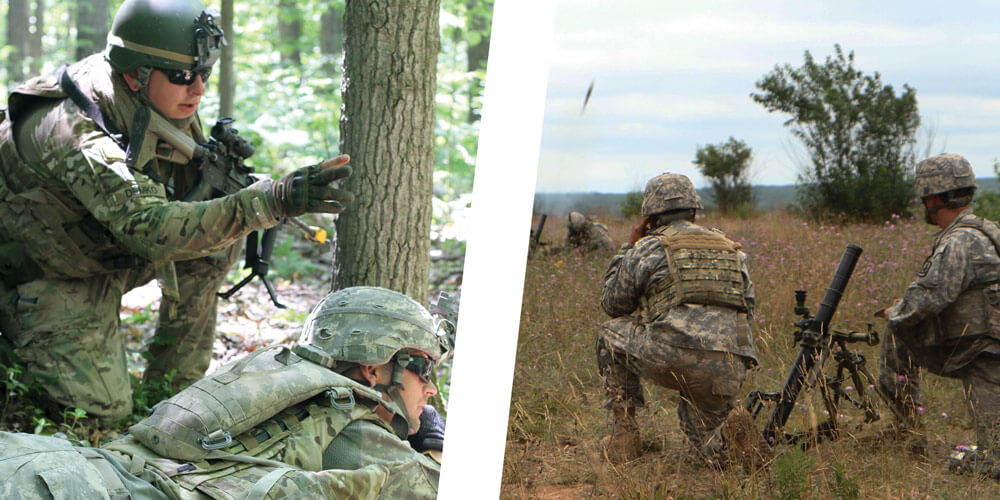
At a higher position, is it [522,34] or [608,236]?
[522,34]

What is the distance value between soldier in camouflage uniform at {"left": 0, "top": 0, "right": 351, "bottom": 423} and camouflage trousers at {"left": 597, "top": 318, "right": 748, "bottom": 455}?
4.62ft

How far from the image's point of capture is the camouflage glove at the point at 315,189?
256 centimetres

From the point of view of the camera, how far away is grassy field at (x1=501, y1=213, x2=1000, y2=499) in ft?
8.62

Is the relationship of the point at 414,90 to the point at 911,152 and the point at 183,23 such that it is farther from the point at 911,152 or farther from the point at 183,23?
the point at 911,152

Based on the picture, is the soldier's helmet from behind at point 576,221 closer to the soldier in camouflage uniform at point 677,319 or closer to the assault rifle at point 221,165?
the soldier in camouflage uniform at point 677,319

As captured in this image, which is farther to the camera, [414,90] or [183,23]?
[414,90]

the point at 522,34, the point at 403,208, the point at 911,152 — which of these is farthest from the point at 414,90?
the point at 911,152

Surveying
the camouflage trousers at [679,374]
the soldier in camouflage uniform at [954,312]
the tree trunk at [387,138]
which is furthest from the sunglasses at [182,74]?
the soldier in camouflage uniform at [954,312]

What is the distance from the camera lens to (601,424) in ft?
10.3

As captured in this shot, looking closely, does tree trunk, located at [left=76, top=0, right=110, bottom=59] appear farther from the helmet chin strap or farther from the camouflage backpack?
the camouflage backpack

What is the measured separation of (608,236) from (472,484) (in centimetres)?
120

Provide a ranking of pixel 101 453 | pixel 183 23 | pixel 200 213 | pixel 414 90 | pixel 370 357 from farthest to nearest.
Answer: pixel 414 90
pixel 183 23
pixel 200 213
pixel 370 357
pixel 101 453

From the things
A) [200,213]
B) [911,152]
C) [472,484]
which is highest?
[911,152]

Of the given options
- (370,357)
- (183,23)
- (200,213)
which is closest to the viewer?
(370,357)
